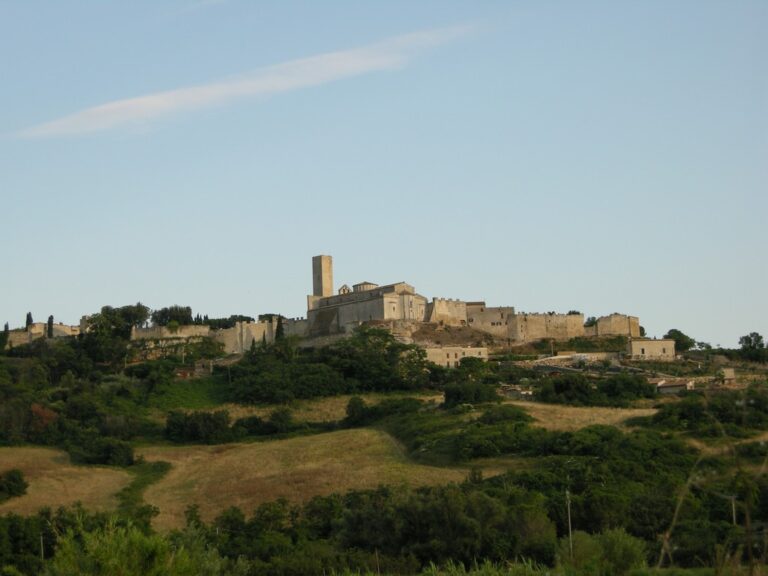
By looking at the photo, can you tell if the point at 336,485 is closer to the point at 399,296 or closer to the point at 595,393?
the point at 595,393

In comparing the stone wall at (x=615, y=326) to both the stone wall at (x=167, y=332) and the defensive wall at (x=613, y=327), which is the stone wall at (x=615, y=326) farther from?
the stone wall at (x=167, y=332)

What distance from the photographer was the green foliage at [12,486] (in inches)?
1551

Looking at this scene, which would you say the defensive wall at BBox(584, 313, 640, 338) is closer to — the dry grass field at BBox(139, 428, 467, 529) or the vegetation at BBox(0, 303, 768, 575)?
the vegetation at BBox(0, 303, 768, 575)

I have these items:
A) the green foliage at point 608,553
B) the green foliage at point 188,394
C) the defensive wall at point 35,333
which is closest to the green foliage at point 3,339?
the defensive wall at point 35,333

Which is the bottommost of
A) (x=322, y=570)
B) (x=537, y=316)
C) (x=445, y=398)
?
(x=322, y=570)

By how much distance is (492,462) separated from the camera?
130 ft

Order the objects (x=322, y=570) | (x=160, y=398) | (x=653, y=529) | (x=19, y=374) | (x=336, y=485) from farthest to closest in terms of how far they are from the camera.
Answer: (x=19, y=374), (x=160, y=398), (x=336, y=485), (x=653, y=529), (x=322, y=570)

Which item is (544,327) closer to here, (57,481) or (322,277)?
(322,277)

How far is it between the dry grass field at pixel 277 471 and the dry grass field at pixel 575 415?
6.25m

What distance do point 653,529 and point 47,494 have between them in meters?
22.3

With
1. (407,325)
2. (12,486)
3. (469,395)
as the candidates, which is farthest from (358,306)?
(12,486)

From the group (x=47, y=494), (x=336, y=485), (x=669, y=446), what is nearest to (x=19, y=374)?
(x=47, y=494)

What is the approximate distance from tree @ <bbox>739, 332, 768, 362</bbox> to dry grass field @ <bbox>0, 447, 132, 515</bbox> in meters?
37.5

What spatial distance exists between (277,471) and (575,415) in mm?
12906
